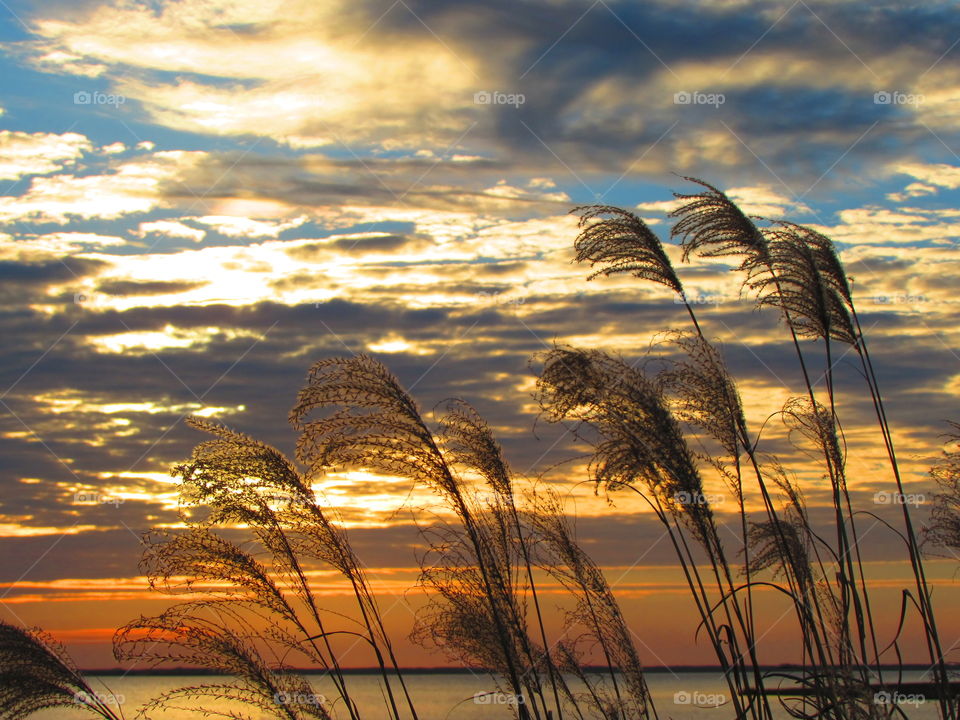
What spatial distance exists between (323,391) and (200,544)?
54.1 inches

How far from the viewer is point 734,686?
4594 millimetres

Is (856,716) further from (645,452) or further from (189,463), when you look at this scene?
(189,463)

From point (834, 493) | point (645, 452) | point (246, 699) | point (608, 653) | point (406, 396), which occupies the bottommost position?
point (608, 653)

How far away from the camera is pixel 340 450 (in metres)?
4.78

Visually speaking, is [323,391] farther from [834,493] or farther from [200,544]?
[834,493]

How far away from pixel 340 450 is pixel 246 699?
1.55 m

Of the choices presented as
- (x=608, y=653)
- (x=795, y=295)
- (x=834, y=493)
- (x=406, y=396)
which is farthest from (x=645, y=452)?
(x=608, y=653)

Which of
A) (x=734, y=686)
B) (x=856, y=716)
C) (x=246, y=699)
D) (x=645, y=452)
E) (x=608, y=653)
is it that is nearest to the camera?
(x=856, y=716)

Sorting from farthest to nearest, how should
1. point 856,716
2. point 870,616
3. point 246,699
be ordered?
point 870,616
point 246,699
point 856,716

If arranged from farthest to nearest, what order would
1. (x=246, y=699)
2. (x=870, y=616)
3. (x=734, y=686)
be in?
1. (x=870, y=616)
2. (x=246, y=699)
3. (x=734, y=686)

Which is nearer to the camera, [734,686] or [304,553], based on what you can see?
[734,686]

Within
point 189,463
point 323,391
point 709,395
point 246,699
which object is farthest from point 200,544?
point 709,395

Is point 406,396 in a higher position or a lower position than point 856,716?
higher

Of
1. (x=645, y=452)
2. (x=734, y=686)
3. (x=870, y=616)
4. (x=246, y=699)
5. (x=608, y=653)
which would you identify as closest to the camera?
(x=645, y=452)
